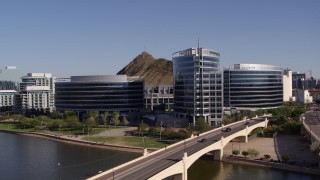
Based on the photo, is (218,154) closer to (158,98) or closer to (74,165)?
(74,165)

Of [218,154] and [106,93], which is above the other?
[106,93]

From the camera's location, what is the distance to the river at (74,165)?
6919cm

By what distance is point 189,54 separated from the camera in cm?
12756

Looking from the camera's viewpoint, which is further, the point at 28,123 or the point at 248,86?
the point at 248,86

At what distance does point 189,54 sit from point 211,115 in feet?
71.8

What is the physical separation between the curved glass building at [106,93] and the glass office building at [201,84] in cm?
3310

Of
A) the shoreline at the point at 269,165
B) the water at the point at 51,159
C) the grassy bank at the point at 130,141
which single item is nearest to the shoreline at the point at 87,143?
the water at the point at 51,159

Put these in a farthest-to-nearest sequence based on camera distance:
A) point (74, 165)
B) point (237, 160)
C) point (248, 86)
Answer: point (248, 86) < point (237, 160) < point (74, 165)

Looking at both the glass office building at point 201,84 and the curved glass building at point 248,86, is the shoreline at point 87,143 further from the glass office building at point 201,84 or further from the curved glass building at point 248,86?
the curved glass building at point 248,86

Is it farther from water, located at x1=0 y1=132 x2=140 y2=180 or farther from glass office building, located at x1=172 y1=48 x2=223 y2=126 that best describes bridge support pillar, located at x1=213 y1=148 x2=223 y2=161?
glass office building, located at x1=172 y1=48 x2=223 y2=126

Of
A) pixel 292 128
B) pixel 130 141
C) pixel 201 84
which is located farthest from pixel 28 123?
pixel 292 128

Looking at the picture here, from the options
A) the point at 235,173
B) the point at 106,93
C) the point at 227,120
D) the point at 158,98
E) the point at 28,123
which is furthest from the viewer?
the point at 158,98

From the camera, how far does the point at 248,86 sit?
158m

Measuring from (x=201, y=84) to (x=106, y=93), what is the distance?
1847 inches
